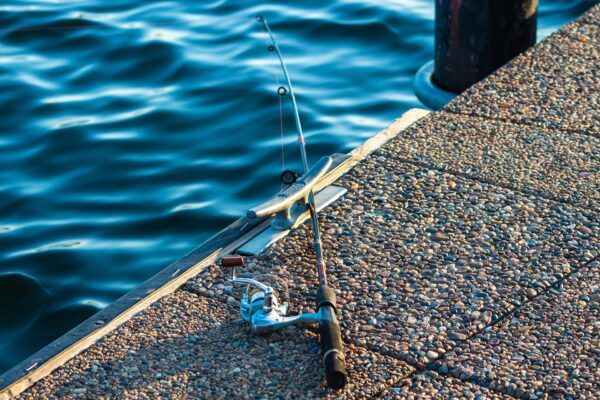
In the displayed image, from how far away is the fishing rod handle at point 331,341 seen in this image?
3.33 metres

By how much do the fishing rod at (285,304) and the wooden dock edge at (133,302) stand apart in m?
0.21

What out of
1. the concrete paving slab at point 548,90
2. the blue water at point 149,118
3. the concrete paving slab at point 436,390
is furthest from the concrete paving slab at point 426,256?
the blue water at point 149,118

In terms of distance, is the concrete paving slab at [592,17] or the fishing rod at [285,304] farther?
the concrete paving slab at [592,17]

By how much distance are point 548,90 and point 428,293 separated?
6.56ft

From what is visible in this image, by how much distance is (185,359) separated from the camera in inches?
142

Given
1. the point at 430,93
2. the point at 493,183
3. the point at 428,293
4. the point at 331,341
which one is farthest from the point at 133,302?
the point at 430,93

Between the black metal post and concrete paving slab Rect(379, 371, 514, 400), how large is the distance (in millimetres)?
3294

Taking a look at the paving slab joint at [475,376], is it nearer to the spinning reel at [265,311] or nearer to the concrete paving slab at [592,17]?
the spinning reel at [265,311]

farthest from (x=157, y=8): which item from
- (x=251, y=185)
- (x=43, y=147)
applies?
(x=251, y=185)

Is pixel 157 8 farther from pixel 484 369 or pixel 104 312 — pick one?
pixel 484 369

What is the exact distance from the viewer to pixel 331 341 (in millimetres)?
3428

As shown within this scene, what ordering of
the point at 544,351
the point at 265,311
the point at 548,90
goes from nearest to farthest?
the point at 544,351 < the point at 265,311 < the point at 548,90

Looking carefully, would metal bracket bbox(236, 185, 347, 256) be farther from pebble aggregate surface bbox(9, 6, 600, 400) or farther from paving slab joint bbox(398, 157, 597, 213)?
paving slab joint bbox(398, 157, 597, 213)

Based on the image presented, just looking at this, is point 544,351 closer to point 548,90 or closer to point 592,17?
point 548,90
